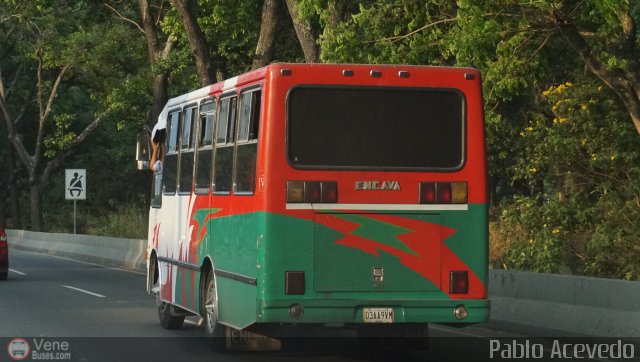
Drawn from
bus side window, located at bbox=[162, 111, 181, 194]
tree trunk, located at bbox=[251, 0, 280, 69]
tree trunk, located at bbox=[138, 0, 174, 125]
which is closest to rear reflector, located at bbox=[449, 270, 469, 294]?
bus side window, located at bbox=[162, 111, 181, 194]

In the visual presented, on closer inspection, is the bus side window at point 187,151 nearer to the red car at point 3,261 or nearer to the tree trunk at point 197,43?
the red car at point 3,261

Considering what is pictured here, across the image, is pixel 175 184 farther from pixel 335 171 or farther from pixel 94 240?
pixel 94 240

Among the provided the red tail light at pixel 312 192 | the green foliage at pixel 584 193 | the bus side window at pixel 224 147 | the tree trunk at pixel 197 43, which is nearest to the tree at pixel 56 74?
the tree trunk at pixel 197 43

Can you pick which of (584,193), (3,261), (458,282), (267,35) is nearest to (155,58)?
(267,35)

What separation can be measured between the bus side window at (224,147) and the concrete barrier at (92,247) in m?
20.8

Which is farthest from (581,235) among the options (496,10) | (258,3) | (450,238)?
(258,3)

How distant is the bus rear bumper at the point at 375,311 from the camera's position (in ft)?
42.9

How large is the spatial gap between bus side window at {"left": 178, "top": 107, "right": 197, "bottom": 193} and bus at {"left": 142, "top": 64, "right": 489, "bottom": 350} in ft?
7.79

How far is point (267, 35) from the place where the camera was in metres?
31.4

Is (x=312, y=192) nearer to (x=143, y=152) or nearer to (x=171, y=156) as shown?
(x=171, y=156)

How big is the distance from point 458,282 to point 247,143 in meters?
2.49

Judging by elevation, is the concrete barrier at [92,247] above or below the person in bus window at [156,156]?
below

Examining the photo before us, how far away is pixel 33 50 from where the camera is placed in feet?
194

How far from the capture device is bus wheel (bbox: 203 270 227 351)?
1479 centimetres
